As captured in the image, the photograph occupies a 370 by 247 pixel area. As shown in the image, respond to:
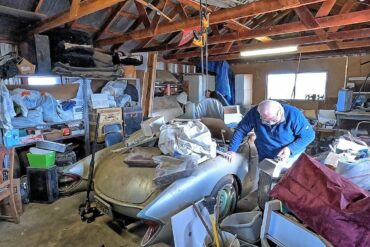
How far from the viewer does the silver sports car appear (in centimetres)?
201

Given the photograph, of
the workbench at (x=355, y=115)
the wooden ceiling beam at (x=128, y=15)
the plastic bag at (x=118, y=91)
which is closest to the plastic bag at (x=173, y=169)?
the plastic bag at (x=118, y=91)

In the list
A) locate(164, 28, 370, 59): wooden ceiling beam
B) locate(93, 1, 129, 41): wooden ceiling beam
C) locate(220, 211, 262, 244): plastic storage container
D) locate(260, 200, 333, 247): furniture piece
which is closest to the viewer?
locate(260, 200, 333, 247): furniture piece

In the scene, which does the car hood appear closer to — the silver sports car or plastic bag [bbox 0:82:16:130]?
the silver sports car

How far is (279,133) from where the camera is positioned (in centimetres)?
261

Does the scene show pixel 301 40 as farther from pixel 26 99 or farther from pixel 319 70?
pixel 26 99

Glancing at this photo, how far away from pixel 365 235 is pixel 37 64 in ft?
14.8

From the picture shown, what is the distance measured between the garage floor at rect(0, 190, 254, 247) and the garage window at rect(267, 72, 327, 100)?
5323mm

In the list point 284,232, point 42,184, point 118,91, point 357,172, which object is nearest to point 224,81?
point 118,91

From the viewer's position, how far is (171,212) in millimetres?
2043

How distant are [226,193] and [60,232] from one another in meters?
1.77

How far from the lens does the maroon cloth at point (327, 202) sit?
3.97 feet

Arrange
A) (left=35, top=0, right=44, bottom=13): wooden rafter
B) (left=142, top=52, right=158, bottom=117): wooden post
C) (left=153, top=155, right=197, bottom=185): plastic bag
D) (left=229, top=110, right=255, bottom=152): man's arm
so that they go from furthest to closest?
(left=142, top=52, right=158, bottom=117): wooden post < (left=35, top=0, right=44, bottom=13): wooden rafter < (left=229, top=110, right=255, bottom=152): man's arm < (left=153, top=155, right=197, bottom=185): plastic bag

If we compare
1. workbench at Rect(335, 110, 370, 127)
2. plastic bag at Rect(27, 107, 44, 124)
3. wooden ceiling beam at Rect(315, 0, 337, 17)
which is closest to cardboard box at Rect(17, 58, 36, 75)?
plastic bag at Rect(27, 107, 44, 124)

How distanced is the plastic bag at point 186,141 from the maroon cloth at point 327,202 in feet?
3.21
